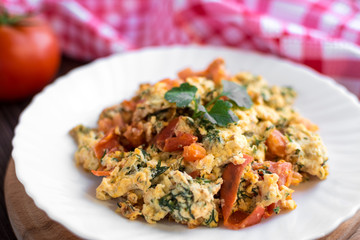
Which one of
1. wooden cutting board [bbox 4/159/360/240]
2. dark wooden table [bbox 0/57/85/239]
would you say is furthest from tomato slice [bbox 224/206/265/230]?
dark wooden table [bbox 0/57/85/239]

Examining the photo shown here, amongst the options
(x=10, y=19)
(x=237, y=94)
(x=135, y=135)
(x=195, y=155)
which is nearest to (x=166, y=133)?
(x=135, y=135)

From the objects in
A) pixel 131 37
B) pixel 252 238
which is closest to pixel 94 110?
pixel 252 238

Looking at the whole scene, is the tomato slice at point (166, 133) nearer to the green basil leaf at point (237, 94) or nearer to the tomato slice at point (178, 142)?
the tomato slice at point (178, 142)

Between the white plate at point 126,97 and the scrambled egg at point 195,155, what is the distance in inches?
4.0

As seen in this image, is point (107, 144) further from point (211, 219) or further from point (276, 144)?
point (276, 144)

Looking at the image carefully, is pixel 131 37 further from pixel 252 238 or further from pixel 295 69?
pixel 252 238

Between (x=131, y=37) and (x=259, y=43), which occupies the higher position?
(x=259, y=43)

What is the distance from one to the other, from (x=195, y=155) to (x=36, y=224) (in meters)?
1.20

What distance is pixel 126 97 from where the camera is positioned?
13.6 ft

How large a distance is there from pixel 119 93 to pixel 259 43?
177 centimetres

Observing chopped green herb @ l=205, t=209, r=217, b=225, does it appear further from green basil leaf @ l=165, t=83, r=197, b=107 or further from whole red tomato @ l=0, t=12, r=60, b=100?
whole red tomato @ l=0, t=12, r=60, b=100

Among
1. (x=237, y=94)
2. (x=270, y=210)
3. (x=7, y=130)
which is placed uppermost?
(x=237, y=94)

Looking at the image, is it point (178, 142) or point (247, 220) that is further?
point (178, 142)

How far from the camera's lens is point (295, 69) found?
427 cm
